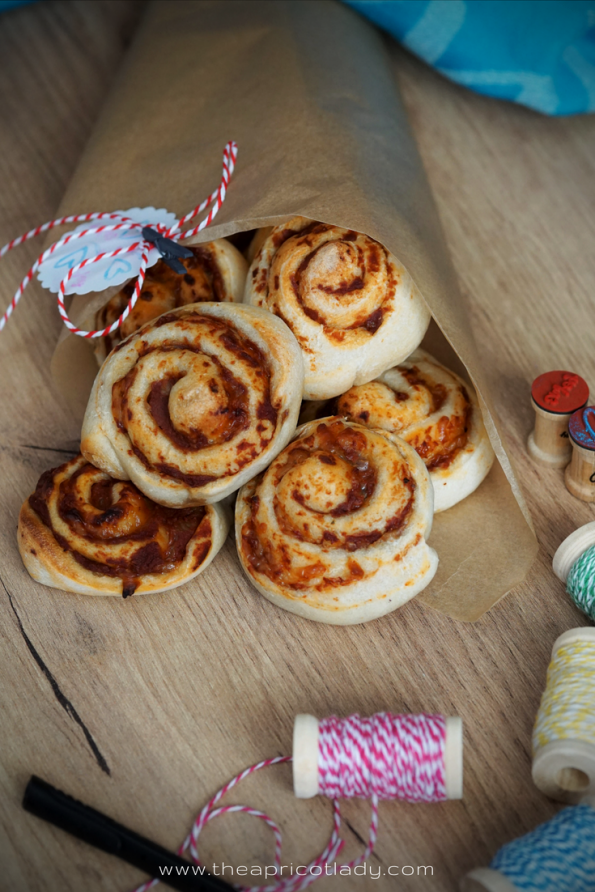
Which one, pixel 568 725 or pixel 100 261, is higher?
pixel 100 261

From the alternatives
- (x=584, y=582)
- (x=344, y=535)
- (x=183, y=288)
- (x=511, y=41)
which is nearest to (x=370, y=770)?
(x=344, y=535)

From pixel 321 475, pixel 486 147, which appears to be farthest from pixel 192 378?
pixel 486 147

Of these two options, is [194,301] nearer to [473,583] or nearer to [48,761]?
[473,583]

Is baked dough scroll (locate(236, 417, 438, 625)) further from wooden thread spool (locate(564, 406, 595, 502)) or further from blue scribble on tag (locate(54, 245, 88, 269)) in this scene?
blue scribble on tag (locate(54, 245, 88, 269))

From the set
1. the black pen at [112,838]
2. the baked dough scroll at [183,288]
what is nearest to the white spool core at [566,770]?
the black pen at [112,838]

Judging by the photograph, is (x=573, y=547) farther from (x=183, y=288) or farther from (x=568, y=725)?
(x=183, y=288)

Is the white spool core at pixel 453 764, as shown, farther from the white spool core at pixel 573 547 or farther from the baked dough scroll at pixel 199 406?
the baked dough scroll at pixel 199 406
